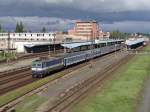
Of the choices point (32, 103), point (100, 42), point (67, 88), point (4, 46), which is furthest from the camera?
point (100, 42)

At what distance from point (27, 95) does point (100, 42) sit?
11450 centimetres

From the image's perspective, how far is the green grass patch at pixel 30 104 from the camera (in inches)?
1268

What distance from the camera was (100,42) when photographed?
500 ft

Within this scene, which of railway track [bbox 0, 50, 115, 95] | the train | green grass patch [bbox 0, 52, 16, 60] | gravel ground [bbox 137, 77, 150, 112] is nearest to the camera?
gravel ground [bbox 137, 77, 150, 112]

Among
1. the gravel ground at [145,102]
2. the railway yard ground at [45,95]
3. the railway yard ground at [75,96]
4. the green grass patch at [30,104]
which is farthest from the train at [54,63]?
the gravel ground at [145,102]

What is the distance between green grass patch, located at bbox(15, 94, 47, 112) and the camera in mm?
32209

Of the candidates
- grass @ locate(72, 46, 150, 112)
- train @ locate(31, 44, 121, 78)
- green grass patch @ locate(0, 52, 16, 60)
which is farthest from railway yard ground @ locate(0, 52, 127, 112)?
green grass patch @ locate(0, 52, 16, 60)

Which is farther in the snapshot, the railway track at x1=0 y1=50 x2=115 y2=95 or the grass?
the railway track at x1=0 y1=50 x2=115 y2=95

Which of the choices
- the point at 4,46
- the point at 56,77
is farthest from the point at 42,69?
the point at 4,46

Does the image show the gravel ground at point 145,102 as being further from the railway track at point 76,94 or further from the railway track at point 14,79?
the railway track at point 14,79

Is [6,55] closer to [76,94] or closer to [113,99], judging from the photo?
[76,94]

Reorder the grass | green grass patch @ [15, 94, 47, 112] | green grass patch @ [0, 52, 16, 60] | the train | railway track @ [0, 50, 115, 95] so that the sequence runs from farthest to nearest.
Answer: green grass patch @ [0, 52, 16, 60] → the train → railway track @ [0, 50, 115, 95] → the grass → green grass patch @ [15, 94, 47, 112]

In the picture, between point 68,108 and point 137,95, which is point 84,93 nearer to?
point 137,95

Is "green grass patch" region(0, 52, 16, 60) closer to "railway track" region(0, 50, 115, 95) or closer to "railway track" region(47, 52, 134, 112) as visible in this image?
"railway track" region(0, 50, 115, 95)
